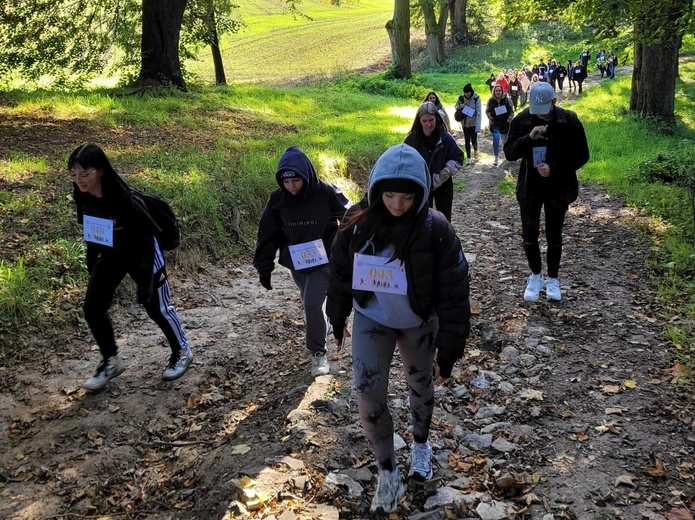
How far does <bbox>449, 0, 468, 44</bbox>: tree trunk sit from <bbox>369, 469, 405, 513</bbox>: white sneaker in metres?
50.1

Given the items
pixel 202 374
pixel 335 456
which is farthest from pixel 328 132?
pixel 335 456

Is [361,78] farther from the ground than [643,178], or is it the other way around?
[361,78]

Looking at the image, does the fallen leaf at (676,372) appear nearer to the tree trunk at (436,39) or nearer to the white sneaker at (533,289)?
the white sneaker at (533,289)

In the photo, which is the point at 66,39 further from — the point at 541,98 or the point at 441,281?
the point at 441,281

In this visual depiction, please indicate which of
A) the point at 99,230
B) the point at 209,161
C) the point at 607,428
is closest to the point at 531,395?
the point at 607,428

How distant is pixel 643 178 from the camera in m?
10.8

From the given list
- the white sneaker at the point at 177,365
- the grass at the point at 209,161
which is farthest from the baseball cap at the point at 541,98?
the white sneaker at the point at 177,365

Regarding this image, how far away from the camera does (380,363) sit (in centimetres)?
315

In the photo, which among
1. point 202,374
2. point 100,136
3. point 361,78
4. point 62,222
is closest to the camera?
point 202,374

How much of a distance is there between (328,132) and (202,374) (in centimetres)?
967

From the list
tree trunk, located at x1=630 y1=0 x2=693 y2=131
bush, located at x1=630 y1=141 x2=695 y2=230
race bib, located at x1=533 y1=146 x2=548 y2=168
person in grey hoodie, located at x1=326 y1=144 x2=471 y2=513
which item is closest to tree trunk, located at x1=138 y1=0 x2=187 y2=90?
tree trunk, located at x1=630 y1=0 x2=693 y2=131

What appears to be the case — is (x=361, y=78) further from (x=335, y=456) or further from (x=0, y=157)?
(x=335, y=456)

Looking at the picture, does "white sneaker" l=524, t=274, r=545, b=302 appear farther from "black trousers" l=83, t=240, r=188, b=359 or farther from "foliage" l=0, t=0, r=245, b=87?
"foliage" l=0, t=0, r=245, b=87

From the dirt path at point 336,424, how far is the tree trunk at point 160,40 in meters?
Answer: 11.3
